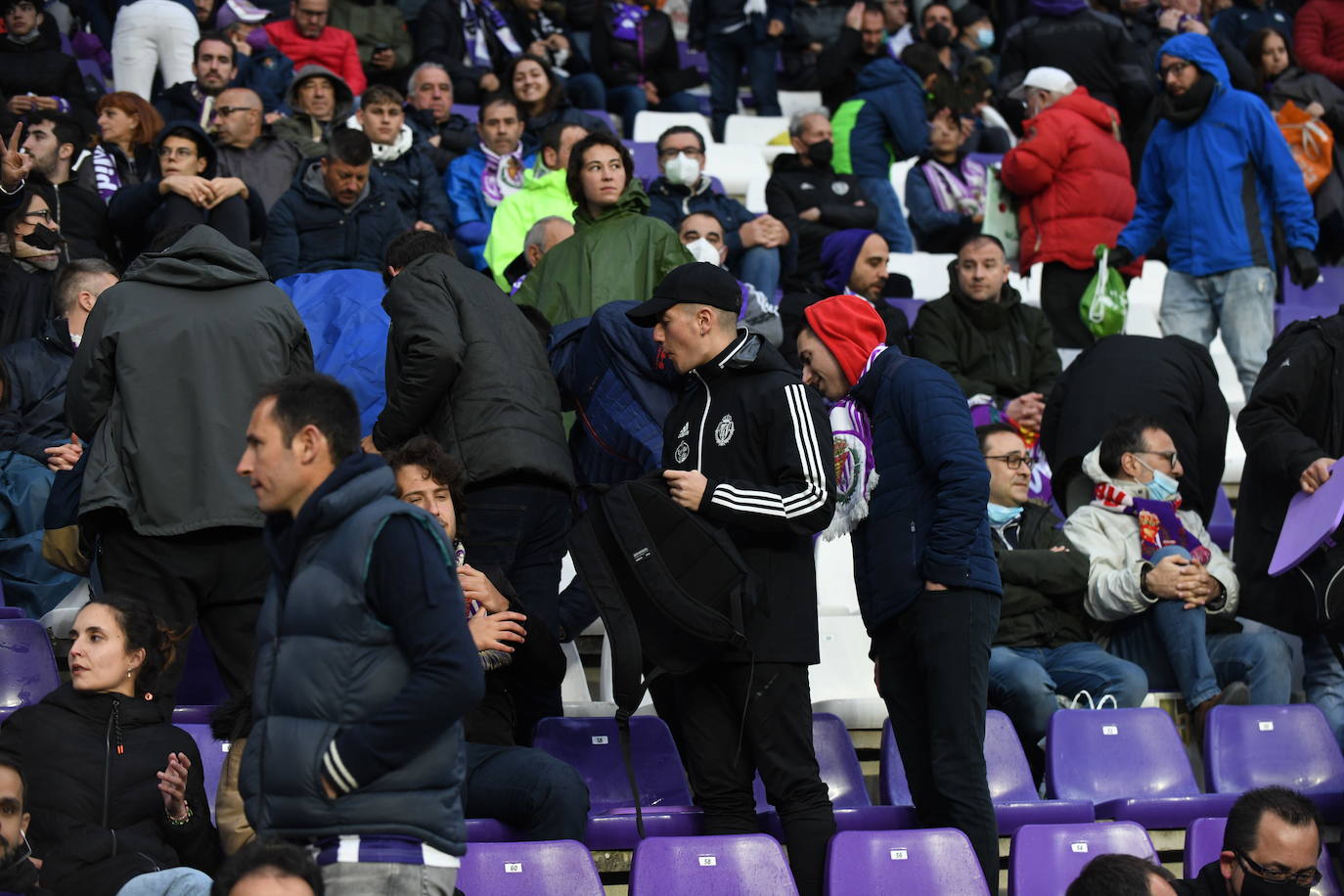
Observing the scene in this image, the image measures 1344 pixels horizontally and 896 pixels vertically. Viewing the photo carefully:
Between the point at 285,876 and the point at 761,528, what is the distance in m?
1.73

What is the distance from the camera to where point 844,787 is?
5.21 metres

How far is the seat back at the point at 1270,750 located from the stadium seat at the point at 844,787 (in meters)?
1.16

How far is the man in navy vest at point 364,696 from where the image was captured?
115 inches

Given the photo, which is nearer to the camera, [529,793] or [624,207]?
[529,793]

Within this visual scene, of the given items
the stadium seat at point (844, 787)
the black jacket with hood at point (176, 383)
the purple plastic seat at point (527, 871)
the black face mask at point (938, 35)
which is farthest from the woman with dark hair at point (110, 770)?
the black face mask at point (938, 35)

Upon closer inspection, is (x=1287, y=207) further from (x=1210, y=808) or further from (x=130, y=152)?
(x=130, y=152)

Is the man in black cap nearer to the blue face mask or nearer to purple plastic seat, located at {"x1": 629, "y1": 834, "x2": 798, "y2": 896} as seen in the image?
purple plastic seat, located at {"x1": 629, "y1": 834, "x2": 798, "y2": 896}

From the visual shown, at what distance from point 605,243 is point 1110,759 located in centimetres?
234

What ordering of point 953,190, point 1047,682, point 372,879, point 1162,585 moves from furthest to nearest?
point 953,190, point 1162,585, point 1047,682, point 372,879

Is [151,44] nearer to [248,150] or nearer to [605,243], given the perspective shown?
[248,150]

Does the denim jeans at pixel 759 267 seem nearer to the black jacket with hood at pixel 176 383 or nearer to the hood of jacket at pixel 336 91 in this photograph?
the hood of jacket at pixel 336 91

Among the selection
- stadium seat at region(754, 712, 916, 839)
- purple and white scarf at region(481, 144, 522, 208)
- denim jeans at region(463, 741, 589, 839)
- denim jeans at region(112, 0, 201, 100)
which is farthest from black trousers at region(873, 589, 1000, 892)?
denim jeans at region(112, 0, 201, 100)

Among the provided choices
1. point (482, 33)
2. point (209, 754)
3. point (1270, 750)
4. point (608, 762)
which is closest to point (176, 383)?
point (209, 754)

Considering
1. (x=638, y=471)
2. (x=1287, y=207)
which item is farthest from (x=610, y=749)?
(x=1287, y=207)
